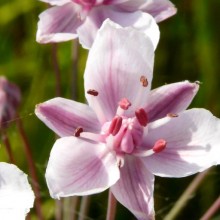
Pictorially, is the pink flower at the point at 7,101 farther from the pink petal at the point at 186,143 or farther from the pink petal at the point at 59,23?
the pink petal at the point at 186,143

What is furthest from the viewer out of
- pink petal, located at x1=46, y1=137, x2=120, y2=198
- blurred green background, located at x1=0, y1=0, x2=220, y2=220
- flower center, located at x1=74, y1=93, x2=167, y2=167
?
blurred green background, located at x1=0, y1=0, x2=220, y2=220

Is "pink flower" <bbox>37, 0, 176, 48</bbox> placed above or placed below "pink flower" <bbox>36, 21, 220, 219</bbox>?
above

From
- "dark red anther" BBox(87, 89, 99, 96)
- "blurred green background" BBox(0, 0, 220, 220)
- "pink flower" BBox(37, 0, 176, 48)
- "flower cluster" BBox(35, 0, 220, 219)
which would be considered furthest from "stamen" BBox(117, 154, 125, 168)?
"blurred green background" BBox(0, 0, 220, 220)

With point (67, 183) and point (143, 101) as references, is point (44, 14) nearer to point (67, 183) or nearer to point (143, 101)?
point (143, 101)

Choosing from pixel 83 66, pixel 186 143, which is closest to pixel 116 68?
pixel 186 143

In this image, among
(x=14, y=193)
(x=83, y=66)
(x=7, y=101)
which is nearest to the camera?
(x=14, y=193)

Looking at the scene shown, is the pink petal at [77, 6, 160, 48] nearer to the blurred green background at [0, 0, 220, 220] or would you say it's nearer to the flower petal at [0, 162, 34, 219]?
the flower petal at [0, 162, 34, 219]

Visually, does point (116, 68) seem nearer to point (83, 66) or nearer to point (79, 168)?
point (79, 168)
